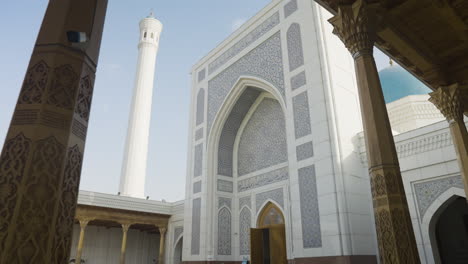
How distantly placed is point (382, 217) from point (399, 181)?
0.29 meters

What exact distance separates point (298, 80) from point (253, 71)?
166 cm

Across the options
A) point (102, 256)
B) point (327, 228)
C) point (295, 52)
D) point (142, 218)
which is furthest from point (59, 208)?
point (102, 256)

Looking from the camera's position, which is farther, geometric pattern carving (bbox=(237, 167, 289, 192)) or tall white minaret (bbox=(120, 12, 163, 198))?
tall white minaret (bbox=(120, 12, 163, 198))

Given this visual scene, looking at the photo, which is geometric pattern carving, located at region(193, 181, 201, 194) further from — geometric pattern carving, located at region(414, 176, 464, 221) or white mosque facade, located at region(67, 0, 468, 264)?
geometric pattern carving, located at region(414, 176, 464, 221)

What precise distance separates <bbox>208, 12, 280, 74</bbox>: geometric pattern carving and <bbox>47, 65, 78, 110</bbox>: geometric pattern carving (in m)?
7.20

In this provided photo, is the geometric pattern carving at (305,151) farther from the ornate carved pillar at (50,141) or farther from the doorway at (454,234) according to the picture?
the ornate carved pillar at (50,141)

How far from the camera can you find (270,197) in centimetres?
782

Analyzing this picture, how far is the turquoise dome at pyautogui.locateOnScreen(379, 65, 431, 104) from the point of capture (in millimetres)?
9340

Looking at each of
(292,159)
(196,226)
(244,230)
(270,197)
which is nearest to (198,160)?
(196,226)

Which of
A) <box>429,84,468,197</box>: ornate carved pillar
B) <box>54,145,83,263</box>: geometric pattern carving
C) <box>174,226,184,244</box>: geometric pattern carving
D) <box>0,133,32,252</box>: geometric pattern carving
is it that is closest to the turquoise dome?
<box>429,84,468,197</box>: ornate carved pillar

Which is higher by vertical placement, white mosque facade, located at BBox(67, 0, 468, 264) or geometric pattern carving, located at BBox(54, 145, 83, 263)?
white mosque facade, located at BBox(67, 0, 468, 264)

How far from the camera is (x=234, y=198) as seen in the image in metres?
8.91

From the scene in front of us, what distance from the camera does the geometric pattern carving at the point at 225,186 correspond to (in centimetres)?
883

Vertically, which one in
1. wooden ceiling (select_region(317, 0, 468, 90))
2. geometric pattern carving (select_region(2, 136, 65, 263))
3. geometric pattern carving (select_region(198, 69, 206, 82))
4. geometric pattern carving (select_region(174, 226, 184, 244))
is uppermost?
geometric pattern carving (select_region(198, 69, 206, 82))
